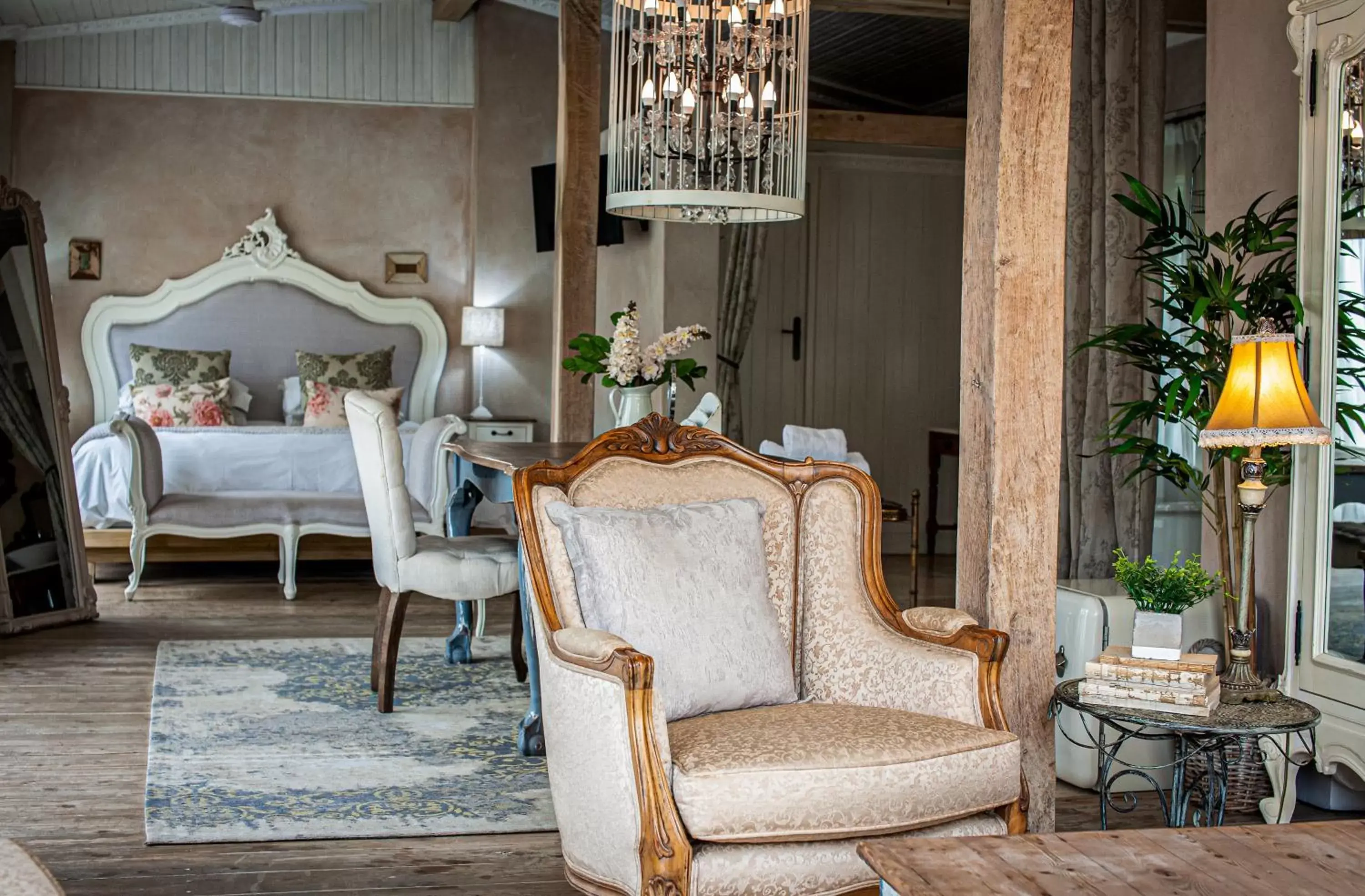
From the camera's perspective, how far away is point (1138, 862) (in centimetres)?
197

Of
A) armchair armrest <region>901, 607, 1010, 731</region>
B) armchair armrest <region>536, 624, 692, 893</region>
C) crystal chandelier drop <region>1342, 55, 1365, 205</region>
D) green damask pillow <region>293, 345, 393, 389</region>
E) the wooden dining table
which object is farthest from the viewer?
green damask pillow <region>293, 345, 393, 389</region>

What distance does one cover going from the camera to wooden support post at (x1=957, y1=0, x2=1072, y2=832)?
292 centimetres

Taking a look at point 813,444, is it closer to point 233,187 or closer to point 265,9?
point 233,187

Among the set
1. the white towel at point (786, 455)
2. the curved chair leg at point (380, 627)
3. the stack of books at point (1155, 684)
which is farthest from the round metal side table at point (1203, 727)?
the curved chair leg at point (380, 627)

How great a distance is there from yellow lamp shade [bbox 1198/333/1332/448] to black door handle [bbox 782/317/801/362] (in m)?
5.88

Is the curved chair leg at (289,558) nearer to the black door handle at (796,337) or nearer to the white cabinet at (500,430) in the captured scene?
the white cabinet at (500,430)

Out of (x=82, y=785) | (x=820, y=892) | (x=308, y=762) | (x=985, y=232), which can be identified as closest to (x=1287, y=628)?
(x=985, y=232)

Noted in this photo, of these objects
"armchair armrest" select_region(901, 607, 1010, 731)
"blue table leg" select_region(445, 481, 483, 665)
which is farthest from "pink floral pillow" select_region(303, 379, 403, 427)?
"armchair armrest" select_region(901, 607, 1010, 731)

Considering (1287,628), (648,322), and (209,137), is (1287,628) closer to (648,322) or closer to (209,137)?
(648,322)

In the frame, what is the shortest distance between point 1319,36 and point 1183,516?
11.4 feet

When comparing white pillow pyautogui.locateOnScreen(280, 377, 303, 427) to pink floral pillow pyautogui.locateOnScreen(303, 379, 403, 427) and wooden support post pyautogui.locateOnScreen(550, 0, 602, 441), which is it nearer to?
pink floral pillow pyautogui.locateOnScreen(303, 379, 403, 427)

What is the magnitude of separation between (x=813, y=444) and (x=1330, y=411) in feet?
6.04

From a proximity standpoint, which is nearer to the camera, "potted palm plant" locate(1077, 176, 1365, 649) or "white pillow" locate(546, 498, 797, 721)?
"white pillow" locate(546, 498, 797, 721)

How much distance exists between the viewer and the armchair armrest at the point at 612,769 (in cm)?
233
